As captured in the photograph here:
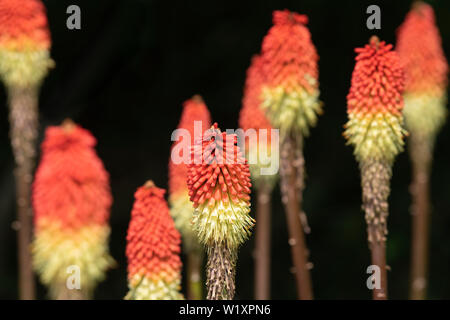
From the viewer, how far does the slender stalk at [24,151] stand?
482 centimetres

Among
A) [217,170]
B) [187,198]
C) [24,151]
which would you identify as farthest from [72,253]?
[217,170]

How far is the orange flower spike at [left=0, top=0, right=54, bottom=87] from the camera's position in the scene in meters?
4.99

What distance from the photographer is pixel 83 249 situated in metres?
4.21

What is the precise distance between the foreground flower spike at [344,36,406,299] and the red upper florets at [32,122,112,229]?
1.50 metres

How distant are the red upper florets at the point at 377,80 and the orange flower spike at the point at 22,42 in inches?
91.3

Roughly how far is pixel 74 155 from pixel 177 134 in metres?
0.71

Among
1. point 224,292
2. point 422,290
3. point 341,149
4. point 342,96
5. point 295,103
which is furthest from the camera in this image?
point 341,149

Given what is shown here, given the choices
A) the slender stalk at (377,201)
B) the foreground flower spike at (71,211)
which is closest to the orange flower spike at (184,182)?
the foreground flower spike at (71,211)

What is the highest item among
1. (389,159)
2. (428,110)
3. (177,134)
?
(428,110)

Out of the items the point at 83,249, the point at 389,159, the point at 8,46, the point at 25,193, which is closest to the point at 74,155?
the point at 83,249

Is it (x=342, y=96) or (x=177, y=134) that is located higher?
(x=342, y=96)

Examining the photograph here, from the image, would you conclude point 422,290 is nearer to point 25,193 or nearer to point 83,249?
point 83,249

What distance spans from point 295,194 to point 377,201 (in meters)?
0.59

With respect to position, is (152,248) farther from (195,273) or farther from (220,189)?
(195,273)
